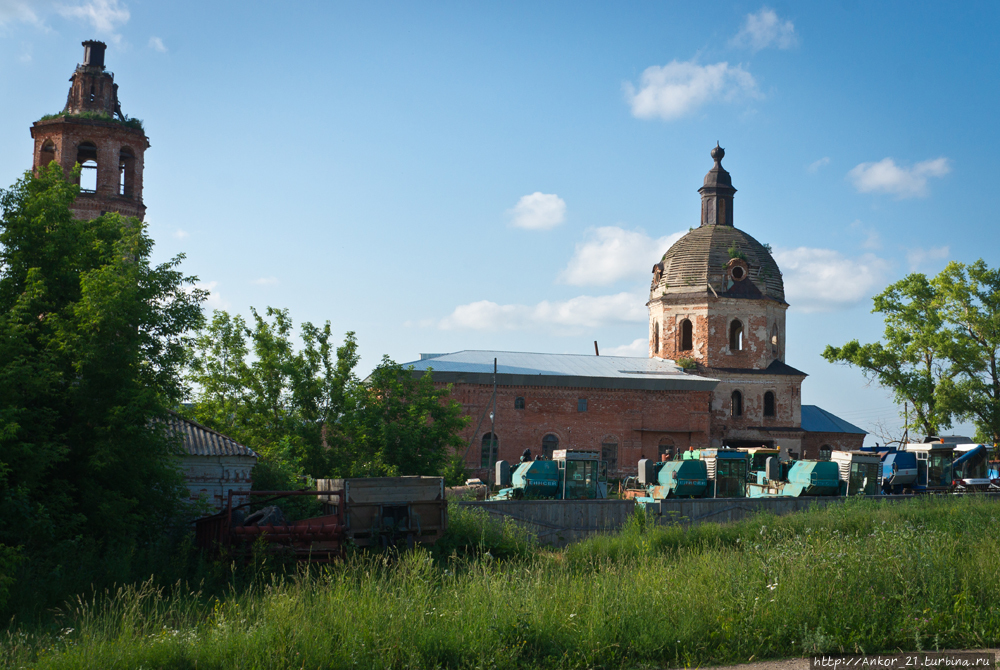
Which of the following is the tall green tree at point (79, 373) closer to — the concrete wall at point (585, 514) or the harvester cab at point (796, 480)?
the concrete wall at point (585, 514)

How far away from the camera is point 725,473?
85.6 feet

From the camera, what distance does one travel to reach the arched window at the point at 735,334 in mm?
44562

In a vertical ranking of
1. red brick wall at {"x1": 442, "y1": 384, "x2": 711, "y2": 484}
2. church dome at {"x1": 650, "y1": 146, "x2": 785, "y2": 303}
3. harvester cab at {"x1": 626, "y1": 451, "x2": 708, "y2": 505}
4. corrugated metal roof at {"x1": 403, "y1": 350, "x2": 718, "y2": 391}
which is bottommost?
harvester cab at {"x1": 626, "y1": 451, "x2": 708, "y2": 505}

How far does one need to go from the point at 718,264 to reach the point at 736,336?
403cm

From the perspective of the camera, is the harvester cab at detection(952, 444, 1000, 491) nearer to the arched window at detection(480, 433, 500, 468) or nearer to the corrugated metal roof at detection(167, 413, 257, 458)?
the arched window at detection(480, 433, 500, 468)

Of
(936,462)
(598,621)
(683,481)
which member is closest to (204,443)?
(683,481)

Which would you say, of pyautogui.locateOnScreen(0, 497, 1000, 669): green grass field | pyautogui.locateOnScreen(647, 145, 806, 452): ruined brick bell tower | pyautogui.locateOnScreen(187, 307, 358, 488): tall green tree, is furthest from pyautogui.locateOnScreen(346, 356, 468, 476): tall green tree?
pyautogui.locateOnScreen(647, 145, 806, 452): ruined brick bell tower

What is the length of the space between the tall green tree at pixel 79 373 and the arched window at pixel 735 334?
33090 mm

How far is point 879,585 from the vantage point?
30.3ft

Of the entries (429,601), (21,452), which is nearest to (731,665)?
(429,601)

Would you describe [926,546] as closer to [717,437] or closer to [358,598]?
[358,598]

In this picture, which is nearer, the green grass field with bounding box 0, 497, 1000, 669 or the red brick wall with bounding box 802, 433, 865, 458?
the green grass field with bounding box 0, 497, 1000, 669

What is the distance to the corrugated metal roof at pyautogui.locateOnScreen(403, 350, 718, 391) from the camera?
125ft

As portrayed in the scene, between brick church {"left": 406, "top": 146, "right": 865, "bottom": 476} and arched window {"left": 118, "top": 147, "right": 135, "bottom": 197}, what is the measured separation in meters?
13.9
